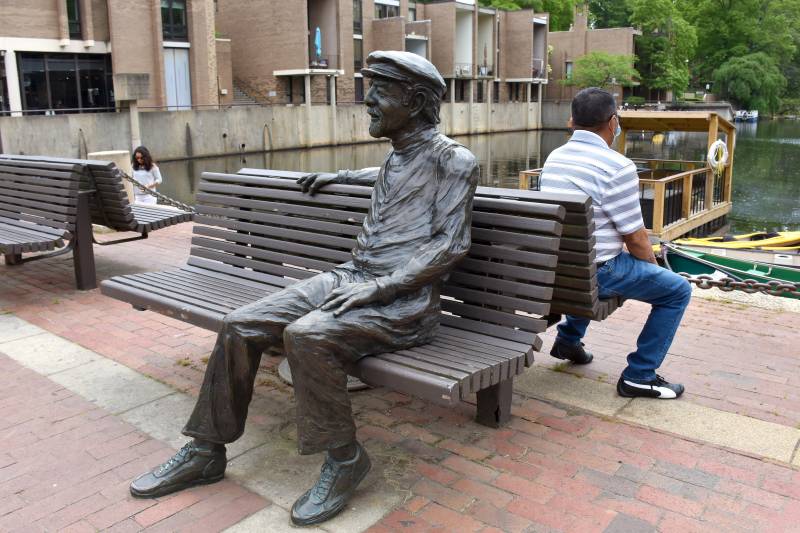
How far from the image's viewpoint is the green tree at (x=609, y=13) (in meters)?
85.4

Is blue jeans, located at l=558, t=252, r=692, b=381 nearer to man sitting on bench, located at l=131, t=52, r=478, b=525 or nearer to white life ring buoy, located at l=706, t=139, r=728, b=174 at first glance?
man sitting on bench, located at l=131, t=52, r=478, b=525

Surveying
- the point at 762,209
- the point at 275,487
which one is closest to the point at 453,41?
the point at 762,209

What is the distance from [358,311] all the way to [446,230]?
1.74ft

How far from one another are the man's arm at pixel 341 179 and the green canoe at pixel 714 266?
6.38m

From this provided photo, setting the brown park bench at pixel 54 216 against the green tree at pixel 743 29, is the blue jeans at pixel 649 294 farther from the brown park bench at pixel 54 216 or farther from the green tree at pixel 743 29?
the green tree at pixel 743 29

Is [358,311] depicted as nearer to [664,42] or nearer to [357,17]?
[357,17]

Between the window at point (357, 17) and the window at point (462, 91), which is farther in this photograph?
the window at point (462, 91)

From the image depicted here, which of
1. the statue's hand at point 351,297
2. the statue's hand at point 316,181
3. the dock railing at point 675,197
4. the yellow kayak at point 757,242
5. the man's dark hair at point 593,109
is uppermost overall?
the man's dark hair at point 593,109

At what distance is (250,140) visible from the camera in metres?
40.6

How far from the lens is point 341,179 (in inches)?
184

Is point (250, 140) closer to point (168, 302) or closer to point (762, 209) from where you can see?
point (762, 209)

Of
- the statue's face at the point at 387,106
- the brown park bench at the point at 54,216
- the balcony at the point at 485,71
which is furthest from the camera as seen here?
the balcony at the point at 485,71

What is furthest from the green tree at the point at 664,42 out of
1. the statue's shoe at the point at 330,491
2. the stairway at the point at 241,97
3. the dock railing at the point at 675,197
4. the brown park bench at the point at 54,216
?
the statue's shoe at the point at 330,491

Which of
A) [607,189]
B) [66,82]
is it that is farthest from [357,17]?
[607,189]
